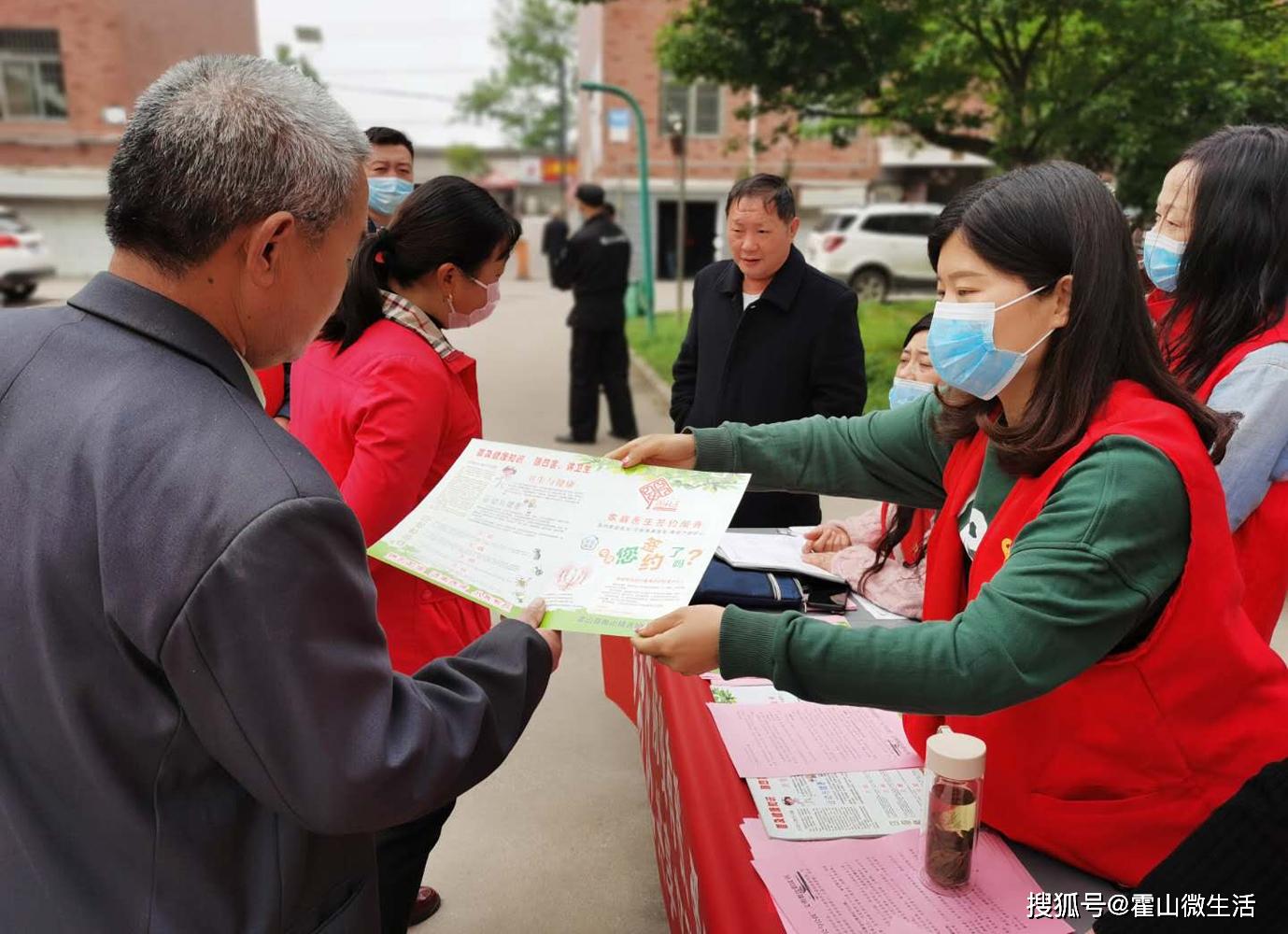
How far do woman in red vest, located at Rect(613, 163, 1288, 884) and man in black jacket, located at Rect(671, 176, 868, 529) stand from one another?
195cm

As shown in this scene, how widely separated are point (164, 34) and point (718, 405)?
2517cm

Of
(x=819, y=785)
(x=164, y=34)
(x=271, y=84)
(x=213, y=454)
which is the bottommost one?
(x=819, y=785)

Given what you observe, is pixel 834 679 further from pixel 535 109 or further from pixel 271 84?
pixel 535 109

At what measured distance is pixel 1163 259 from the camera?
226cm

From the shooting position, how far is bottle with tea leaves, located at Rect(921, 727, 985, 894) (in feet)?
4.25

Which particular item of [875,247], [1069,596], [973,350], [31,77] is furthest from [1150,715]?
[31,77]

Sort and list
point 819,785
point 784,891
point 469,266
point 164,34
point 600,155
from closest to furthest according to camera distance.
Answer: point 784,891 < point 819,785 < point 469,266 < point 164,34 < point 600,155

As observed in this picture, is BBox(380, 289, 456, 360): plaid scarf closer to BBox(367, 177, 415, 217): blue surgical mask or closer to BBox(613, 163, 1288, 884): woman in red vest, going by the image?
BBox(613, 163, 1288, 884): woman in red vest

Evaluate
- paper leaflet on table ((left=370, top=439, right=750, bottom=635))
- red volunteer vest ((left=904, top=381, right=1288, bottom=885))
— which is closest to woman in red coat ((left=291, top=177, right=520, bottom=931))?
paper leaflet on table ((left=370, top=439, right=750, bottom=635))

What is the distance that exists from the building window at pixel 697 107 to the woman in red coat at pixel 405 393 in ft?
71.5

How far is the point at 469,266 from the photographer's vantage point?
7.04 feet

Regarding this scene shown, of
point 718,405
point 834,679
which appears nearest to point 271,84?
point 834,679

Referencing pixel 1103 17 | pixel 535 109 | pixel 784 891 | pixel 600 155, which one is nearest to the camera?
pixel 784 891

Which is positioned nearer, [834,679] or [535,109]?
[834,679]
